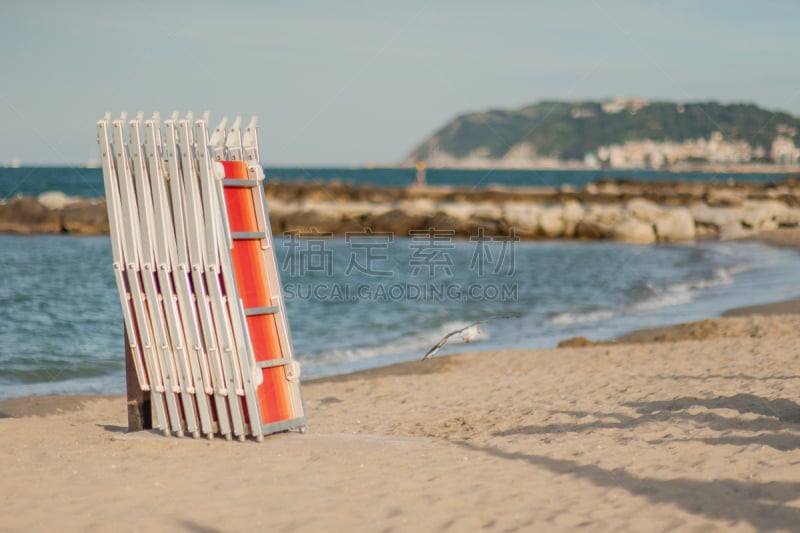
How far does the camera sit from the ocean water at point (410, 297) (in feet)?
49.0

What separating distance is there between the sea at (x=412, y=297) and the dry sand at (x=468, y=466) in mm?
2530

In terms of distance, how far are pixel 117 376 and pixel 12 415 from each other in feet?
10.8

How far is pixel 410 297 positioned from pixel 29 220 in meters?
29.3

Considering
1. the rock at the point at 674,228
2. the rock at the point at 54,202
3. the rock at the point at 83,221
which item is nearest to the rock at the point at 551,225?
the rock at the point at 674,228

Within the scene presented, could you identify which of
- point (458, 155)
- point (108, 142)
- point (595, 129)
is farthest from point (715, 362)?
point (458, 155)

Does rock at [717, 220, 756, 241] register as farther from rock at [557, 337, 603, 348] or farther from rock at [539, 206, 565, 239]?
rock at [557, 337, 603, 348]

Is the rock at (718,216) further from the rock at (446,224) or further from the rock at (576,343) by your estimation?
the rock at (576,343)

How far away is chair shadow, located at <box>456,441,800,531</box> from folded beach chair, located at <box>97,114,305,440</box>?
7.80 ft

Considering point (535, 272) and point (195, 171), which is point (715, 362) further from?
point (535, 272)

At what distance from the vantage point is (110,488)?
5.80m

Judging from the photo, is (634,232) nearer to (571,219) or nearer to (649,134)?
(571,219)

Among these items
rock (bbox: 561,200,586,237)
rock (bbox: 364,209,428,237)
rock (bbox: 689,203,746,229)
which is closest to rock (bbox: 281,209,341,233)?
rock (bbox: 364,209,428,237)

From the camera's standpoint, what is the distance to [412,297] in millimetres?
23109

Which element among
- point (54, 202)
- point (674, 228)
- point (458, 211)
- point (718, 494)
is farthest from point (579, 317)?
point (54, 202)
